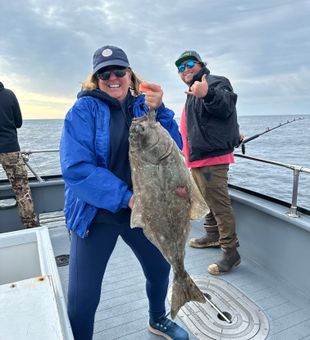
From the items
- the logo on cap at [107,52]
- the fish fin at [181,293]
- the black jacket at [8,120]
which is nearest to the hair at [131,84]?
the logo on cap at [107,52]

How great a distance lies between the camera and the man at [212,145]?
134 inches

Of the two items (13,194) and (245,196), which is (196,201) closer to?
(245,196)

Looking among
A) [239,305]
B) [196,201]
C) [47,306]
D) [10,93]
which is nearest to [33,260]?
[47,306]

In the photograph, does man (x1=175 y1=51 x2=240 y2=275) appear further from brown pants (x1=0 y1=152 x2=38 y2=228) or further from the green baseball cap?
brown pants (x1=0 y1=152 x2=38 y2=228)

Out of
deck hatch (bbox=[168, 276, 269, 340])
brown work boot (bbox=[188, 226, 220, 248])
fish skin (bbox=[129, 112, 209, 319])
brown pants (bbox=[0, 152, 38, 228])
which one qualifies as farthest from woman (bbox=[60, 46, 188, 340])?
brown pants (bbox=[0, 152, 38, 228])

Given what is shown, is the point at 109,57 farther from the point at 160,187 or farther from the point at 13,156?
the point at 13,156

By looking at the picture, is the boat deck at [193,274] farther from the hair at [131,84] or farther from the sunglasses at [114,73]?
the sunglasses at [114,73]

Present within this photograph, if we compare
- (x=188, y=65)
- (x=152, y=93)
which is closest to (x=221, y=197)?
(x=188, y=65)

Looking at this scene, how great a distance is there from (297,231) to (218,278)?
981mm

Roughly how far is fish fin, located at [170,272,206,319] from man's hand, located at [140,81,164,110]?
43.3 inches

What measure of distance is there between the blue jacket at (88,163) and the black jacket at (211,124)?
4.95 ft

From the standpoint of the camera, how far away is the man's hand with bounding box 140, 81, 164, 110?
1935mm

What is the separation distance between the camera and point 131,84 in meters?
2.22

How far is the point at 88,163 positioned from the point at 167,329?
1.62 m
